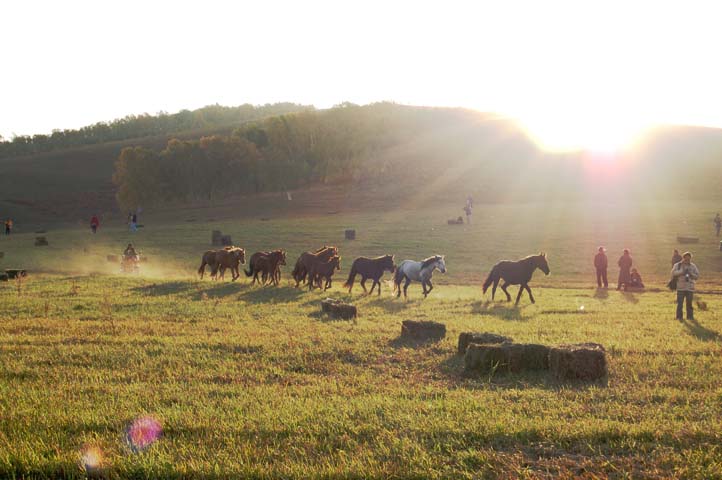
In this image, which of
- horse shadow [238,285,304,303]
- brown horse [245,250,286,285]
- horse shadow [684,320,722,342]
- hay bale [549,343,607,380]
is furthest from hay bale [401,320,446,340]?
brown horse [245,250,286,285]

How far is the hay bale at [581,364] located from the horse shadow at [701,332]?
5.91 metres

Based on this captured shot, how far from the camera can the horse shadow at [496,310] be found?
19.1 meters

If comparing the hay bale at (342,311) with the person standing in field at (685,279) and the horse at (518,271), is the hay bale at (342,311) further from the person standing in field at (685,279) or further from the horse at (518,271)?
the person standing in field at (685,279)

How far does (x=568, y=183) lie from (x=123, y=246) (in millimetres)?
60247

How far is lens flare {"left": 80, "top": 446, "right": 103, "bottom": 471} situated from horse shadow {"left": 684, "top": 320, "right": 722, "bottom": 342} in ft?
44.3

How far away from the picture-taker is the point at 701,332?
52.8 feet

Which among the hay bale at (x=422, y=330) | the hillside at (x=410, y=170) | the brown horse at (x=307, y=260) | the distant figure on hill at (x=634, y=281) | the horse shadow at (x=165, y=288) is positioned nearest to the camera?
the hay bale at (x=422, y=330)

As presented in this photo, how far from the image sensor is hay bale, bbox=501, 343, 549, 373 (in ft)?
36.0

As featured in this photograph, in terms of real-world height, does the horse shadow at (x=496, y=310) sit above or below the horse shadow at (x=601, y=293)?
above

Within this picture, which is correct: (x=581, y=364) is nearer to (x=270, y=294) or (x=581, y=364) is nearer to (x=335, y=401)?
(x=335, y=401)

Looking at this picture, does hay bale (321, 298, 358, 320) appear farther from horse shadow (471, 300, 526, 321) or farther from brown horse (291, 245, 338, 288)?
brown horse (291, 245, 338, 288)

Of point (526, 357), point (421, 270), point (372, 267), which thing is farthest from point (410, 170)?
point (526, 357)

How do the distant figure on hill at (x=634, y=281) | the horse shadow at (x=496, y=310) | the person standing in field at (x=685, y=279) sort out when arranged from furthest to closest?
the distant figure on hill at (x=634, y=281) < the horse shadow at (x=496, y=310) < the person standing in field at (x=685, y=279)

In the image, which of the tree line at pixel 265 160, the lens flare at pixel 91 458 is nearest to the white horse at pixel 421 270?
the lens flare at pixel 91 458
